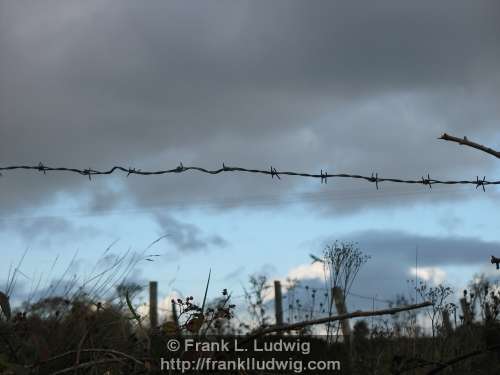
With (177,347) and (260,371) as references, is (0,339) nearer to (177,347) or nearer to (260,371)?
(177,347)

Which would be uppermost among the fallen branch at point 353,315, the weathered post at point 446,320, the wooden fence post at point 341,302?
the wooden fence post at point 341,302

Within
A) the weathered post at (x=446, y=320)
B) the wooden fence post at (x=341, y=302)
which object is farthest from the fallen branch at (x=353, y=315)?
the weathered post at (x=446, y=320)

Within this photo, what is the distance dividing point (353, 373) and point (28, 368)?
2.66m

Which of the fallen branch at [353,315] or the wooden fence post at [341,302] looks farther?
the wooden fence post at [341,302]

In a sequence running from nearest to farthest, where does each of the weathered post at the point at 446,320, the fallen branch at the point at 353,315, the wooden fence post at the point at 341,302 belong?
the fallen branch at the point at 353,315, the wooden fence post at the point at 341,302, the weathered post at the point at 446,320

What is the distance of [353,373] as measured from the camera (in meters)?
4.48

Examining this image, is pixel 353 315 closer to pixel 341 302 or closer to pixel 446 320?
pixel 341 302

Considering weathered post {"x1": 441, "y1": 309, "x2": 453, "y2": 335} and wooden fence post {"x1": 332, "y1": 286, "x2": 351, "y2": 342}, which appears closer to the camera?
wooden fence post {"x1": 332, "y1": 286, "x2": 351, "y2": 342}

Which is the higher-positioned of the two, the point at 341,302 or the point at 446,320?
the point at 341,302

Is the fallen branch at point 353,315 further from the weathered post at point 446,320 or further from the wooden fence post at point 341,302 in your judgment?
the weathered post at point 446,320

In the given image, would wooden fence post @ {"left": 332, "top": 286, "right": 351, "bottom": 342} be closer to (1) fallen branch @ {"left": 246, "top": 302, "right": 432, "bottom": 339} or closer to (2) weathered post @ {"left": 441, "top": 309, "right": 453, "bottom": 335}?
(2) weathered post @ {"left": 441, "top": 309, "right": 453, "bottom": 335}

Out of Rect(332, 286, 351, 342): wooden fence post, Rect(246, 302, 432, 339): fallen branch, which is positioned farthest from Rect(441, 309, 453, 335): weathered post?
Rect(246, 302, 432, 339): fallen branch

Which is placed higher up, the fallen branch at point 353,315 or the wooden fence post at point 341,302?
the wooden fence post at point 341,302

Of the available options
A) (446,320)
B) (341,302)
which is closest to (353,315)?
(341,302)
